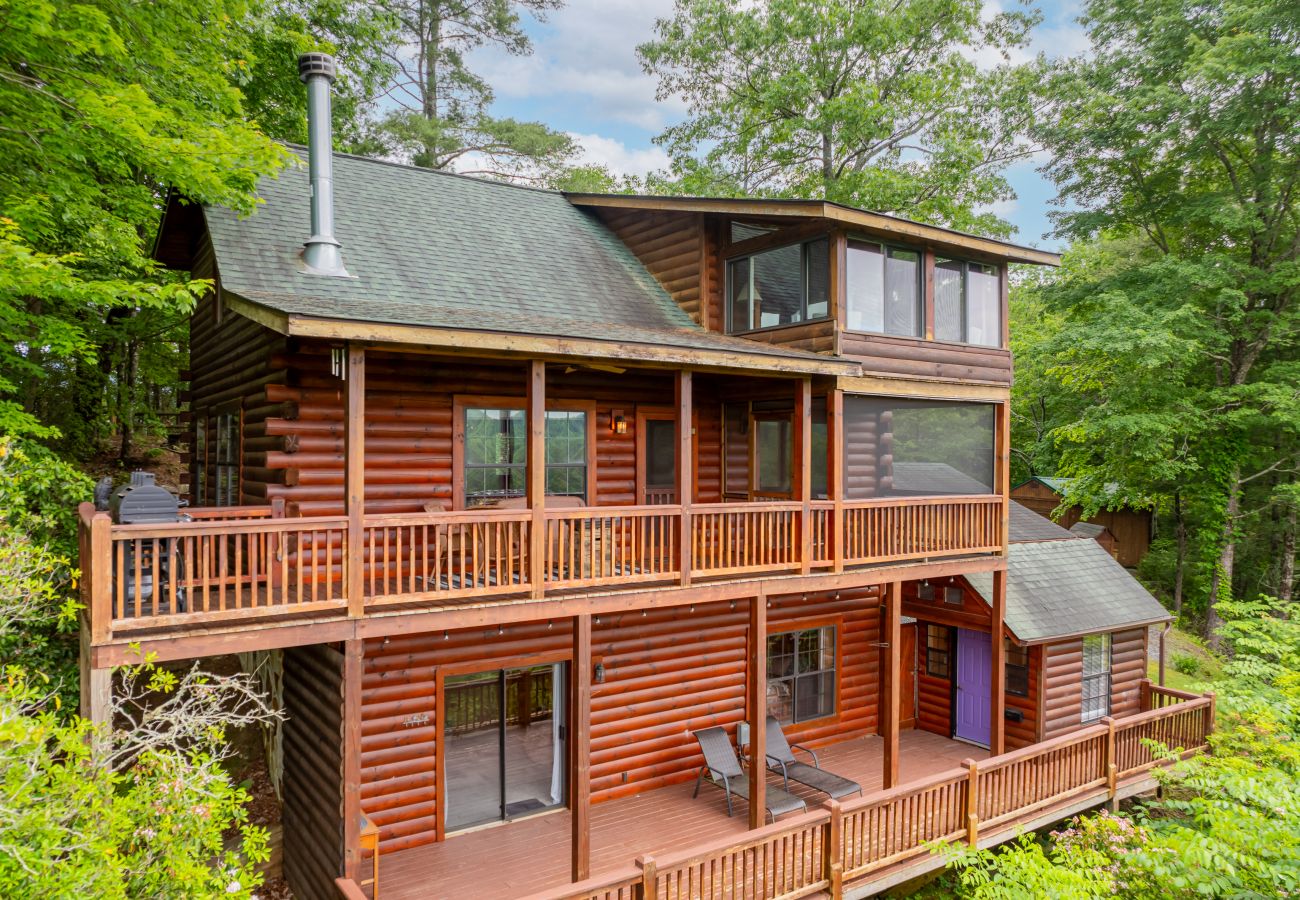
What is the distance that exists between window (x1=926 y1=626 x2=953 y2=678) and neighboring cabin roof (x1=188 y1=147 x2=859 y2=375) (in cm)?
626

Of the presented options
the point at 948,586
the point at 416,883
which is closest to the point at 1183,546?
the point at 948,586

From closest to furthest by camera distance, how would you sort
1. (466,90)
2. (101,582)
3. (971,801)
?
(101,582) < (971,801) < (466,90)

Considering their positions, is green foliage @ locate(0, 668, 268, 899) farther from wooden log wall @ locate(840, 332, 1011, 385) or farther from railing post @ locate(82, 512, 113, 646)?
wooden log wall @ locate(840, 332, 1011, 385)

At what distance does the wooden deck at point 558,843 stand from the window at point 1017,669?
2.01 meters

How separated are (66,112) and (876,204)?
19.3 metres

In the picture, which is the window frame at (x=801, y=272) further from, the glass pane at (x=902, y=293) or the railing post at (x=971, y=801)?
the railing post at (x=971, y=801)

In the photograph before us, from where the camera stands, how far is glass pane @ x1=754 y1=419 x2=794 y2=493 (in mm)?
11516

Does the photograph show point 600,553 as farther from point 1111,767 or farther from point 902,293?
point 1111,767

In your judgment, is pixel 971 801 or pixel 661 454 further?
pixel 661 454

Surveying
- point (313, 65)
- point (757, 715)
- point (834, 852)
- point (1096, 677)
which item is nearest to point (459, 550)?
point (757, 715)

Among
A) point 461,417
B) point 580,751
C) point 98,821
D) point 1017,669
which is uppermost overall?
point 461,417

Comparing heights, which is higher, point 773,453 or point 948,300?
point 948,300

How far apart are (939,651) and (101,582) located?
12355 mm

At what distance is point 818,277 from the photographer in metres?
10.5
